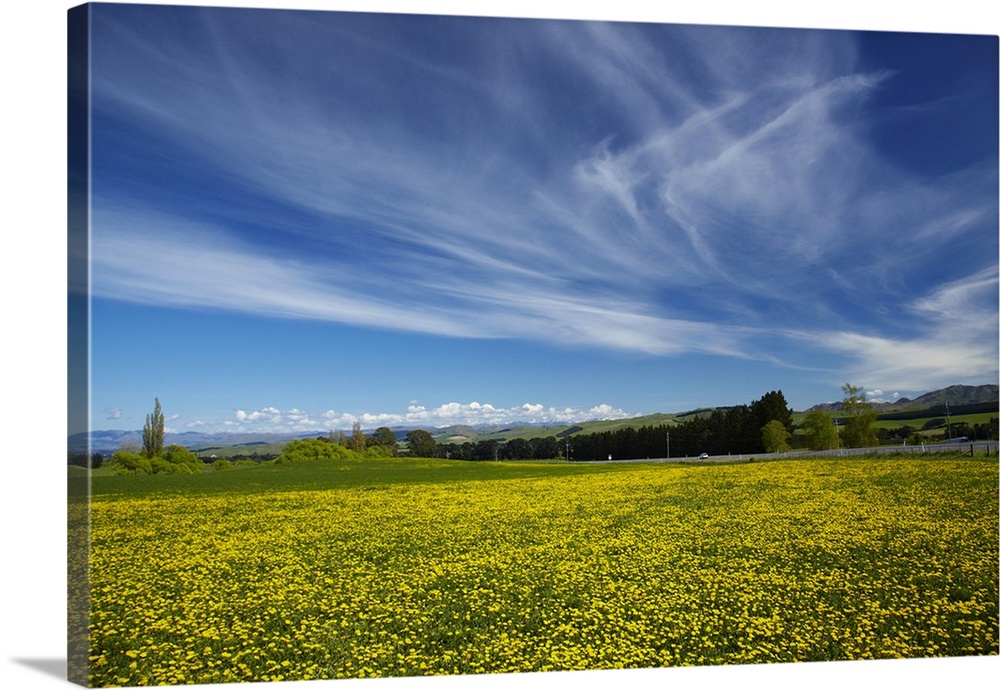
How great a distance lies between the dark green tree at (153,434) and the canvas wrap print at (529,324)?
0.07 ft

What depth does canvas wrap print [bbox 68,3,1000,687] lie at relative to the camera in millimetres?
5238

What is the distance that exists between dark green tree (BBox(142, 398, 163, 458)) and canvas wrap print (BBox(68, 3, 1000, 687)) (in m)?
0.02

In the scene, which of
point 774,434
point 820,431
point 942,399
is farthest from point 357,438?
point 942,399

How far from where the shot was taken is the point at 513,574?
18.8 feet

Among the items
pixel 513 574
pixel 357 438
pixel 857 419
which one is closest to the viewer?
pixel 513 574

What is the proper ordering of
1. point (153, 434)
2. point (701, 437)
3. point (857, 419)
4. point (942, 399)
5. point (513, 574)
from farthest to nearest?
point (701, 437)
point (857, 419)
point (942, 399)
point (513, 574)
point (153, 434)

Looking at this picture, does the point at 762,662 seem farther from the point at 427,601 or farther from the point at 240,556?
the point at 240,556

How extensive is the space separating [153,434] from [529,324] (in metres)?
3.06

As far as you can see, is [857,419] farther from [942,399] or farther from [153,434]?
[153,434]

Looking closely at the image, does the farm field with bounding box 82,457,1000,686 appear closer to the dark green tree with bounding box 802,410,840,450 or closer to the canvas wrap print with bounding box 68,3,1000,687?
the canvas wrap print with bounding box 68,3,1000,687

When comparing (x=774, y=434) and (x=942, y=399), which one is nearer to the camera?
(x=942, y=399)

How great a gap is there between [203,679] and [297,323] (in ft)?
8.69

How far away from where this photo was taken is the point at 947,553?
234 inches

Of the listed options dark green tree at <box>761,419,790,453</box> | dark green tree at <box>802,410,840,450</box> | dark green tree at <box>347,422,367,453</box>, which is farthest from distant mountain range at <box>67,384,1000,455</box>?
dark green tree at <box>761,419,790,453</box>
